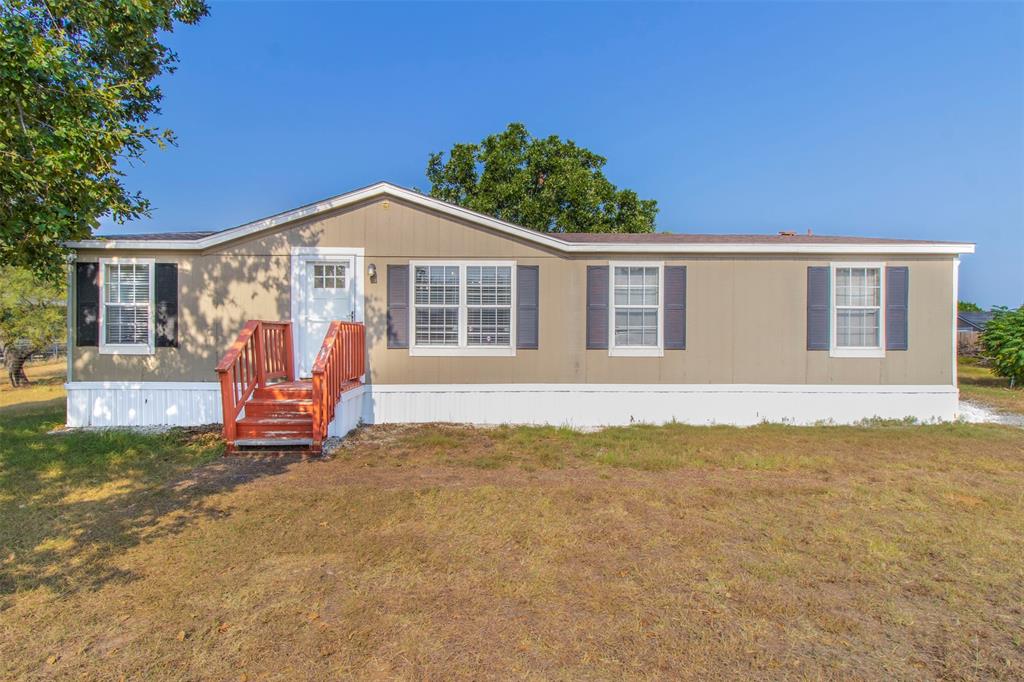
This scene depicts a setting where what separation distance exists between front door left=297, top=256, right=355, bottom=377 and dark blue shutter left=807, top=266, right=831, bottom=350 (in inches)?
293

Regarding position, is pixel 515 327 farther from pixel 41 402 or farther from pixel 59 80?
pixel 41 402

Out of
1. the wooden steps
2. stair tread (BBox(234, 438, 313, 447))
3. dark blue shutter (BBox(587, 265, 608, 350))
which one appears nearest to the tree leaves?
the wooden steps

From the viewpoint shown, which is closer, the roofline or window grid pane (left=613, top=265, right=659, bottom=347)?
the roofline

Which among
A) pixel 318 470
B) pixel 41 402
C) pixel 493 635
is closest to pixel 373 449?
pixel 318 470

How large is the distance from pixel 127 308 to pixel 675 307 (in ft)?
28.8

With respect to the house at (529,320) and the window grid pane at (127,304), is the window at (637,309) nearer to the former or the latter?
the house at (529,320)

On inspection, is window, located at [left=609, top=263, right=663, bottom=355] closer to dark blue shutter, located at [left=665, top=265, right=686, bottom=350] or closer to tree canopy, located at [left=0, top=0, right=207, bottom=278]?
dark blue shutter, located at [left=665, top=265, right=686, bottom=350]

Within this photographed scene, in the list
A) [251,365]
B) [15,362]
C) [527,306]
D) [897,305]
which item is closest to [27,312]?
[15,362]

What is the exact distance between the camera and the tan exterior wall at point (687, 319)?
8.30 meters

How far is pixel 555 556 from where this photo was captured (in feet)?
11.8

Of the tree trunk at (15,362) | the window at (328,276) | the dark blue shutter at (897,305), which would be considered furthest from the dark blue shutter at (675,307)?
the tree trunk at (15,362)

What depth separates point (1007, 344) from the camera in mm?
13367

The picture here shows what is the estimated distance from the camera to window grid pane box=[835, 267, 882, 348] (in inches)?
332

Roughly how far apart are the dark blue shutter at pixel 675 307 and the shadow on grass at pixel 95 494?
19.4 ft
